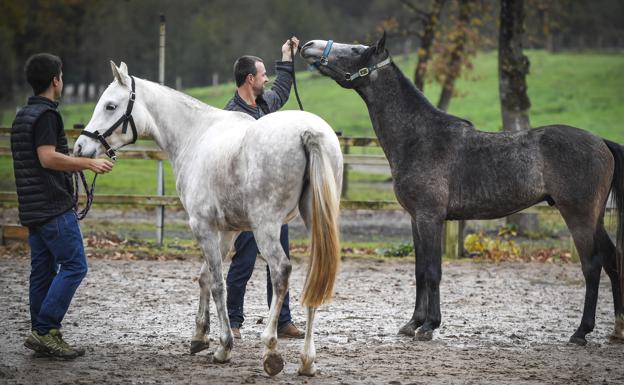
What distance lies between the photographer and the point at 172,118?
20.9 ft

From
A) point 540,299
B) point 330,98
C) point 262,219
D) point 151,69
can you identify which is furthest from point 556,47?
point 262,219

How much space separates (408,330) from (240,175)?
2.32 metres

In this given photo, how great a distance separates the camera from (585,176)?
693cm

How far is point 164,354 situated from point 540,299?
4633 mm

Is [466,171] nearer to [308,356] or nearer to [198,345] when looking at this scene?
[308,356]

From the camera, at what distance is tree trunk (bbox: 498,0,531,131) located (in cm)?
1383

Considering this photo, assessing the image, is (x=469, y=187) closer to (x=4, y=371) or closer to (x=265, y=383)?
(x=265, y=383)

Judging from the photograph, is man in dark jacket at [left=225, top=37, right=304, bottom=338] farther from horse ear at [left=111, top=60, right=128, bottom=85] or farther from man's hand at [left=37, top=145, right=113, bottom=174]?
man's hand at [left=37, top=145, right=113, bottom=174]

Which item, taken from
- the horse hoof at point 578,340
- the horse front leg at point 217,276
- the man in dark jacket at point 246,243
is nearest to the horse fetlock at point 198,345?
the horse front leg at point 217,276

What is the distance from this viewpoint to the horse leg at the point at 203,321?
6.07 metres

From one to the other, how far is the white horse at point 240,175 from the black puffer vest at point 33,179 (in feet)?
1.04

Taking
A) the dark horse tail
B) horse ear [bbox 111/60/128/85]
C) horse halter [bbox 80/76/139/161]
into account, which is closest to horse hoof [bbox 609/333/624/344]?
the dark horse tail

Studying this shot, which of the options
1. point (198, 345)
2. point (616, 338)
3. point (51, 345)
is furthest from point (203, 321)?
point (616, 338)

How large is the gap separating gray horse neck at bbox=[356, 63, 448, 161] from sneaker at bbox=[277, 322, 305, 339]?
1.73 metres
